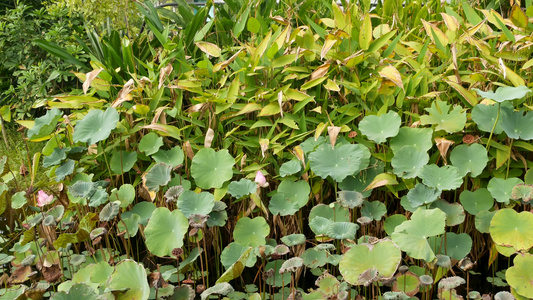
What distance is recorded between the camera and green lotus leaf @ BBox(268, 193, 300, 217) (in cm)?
176

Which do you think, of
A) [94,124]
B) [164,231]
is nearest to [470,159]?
[164,231]

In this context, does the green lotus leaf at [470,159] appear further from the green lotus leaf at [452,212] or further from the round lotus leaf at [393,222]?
the round lotus leaf at [393,222]

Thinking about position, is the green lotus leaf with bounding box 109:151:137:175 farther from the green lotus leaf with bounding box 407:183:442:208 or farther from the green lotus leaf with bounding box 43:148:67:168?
the green lotus leaf with bounding box 407:183:442:208

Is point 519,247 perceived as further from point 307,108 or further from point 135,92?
point 135,92

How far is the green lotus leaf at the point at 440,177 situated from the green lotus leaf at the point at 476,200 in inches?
5.6

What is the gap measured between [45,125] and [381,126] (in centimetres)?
130

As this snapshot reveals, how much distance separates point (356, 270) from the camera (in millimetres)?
1468

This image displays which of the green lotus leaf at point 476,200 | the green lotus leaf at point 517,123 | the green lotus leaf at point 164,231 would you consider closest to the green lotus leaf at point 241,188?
the green lotus leaf at point 164,231

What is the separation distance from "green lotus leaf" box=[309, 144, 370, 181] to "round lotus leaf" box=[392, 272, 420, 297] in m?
0.38

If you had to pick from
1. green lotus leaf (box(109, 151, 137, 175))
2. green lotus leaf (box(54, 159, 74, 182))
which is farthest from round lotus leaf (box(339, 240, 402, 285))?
green lotus leaf (box(54, 159, 74, 182))

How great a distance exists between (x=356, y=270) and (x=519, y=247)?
56 centimetres

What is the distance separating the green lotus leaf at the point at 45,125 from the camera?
6.55ft

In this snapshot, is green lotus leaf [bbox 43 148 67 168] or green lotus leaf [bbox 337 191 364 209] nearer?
green lotus leaf [bbox 337 191 364 209]

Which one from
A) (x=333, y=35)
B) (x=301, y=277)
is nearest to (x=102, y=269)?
(x=301, y=277)
